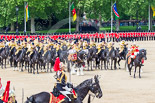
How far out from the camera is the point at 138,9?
86.8m

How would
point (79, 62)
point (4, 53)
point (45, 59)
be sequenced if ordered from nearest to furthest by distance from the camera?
point (79, 62), point (45, 59), point (4, 53)

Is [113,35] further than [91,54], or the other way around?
[113,35]

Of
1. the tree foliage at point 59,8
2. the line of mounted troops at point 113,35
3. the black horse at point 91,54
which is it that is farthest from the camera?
the tree foliage at point 59,8

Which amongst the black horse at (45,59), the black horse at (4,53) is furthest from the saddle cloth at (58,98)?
the black horse at (4,53)

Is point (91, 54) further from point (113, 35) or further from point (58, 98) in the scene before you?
point (113, 35)

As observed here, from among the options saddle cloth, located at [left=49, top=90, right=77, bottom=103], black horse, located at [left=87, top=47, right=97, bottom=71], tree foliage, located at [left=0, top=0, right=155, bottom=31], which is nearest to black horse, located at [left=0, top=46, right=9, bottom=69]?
black horse, located at [left=87, top=47, right=97, bottom=71]

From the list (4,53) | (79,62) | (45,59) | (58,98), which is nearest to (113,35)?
(4,53)

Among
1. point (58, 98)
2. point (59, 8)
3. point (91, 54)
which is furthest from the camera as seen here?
point (59, 8)

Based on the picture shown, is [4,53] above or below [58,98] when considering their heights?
above

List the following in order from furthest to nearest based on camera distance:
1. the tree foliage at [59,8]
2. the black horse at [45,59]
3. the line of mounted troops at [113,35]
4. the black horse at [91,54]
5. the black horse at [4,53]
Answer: the tree foliage at [59,8], the line of mounted troops at [113,35], the black horse at [4,53], the black horse at [91,54], the black horse at [45,59]

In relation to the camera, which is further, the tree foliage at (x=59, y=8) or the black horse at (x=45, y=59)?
the tree foliage at (x=59, y=8)

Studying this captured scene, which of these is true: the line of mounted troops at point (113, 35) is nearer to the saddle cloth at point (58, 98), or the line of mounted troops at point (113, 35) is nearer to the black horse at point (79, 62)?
the black horse at point (79, 62)

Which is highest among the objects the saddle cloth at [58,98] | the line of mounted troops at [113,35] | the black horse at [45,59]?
the line of mounted troops at [113,35]

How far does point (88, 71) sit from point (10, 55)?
243 inches
